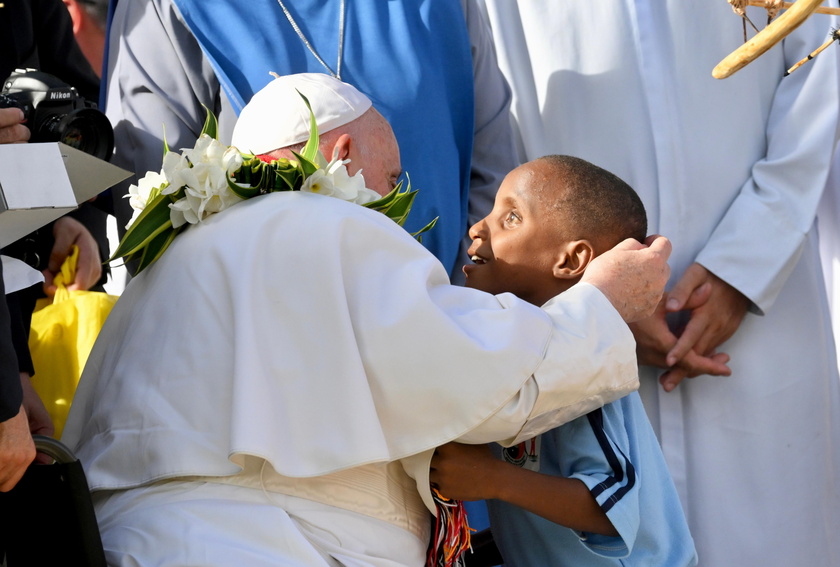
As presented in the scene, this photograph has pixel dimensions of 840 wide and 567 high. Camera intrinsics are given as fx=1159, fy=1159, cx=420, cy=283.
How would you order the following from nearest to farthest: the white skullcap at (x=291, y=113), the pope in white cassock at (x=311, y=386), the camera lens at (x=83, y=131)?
the pope in white cassock at (x=311, y=386) → the white skullcap at (x=291, y=113) → the camera lens at (x=83, y=131)

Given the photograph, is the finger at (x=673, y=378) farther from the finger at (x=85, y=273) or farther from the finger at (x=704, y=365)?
the finger at (x=85, y=273)

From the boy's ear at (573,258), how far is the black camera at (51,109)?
1.32m

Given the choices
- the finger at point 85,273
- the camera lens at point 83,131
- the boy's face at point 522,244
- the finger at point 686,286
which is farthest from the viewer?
the finger at point 686,286

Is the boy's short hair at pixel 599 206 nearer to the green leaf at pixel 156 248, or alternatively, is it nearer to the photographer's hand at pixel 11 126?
the green leaf at pixel 156 248

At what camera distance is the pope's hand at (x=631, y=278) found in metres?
2.43

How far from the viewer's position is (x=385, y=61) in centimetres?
345

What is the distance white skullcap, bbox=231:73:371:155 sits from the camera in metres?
2.68

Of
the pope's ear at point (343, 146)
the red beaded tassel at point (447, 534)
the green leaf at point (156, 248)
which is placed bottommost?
the red beaded tassel at point (447, 534)

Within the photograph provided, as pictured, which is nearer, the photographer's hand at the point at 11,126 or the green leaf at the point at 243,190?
the green leaf at the point at 243,190

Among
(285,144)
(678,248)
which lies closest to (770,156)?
(678,248)

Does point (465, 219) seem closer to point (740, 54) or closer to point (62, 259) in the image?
point (62, 259)

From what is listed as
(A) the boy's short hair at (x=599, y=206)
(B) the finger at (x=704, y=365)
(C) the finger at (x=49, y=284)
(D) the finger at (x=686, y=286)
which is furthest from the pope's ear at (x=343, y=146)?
(B) the finger at (x=704, y=365)

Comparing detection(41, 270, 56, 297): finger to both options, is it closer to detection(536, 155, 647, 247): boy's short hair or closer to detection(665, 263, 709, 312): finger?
detection(536, 155, 647, 247): boy's short hair

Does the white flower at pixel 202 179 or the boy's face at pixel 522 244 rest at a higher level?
the white flower at pixel 202 179
